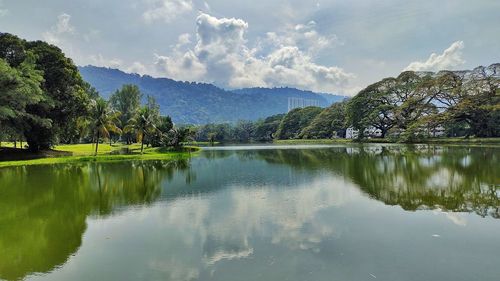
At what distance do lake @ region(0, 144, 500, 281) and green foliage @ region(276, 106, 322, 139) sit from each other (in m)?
128

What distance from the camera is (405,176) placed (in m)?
23.3

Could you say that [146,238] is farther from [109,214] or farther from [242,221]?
[109,214]

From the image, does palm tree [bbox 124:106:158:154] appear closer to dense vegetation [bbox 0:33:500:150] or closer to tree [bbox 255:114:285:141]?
dense vegetation [bbox 0:33:500:150]

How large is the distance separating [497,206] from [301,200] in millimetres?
7757

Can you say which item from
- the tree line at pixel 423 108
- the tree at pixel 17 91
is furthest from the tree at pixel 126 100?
the tree line at pixel 423 108

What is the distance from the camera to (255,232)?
10789 millimetres

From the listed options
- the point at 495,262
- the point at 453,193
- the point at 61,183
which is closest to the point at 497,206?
the point at 453,193

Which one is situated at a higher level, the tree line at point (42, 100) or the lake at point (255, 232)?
the tree line at point (42, 100)

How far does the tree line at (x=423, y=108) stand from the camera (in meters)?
73.3

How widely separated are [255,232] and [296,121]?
5603 inches

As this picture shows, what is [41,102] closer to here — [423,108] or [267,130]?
[423,108]

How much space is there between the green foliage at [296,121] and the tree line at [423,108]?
13838 mm

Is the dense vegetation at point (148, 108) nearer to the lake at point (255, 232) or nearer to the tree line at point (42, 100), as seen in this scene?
the tree line at point (42, 100)

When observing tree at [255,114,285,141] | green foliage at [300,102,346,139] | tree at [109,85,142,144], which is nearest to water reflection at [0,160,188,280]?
tree at [109,85,142,144]
